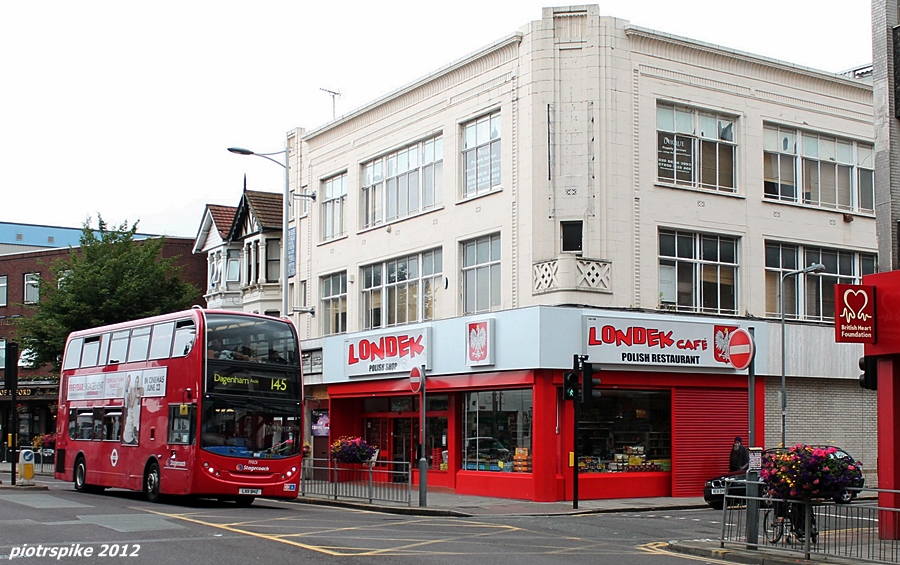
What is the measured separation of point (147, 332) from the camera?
1030 inches

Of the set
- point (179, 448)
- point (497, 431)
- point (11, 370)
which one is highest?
point (11, 370)

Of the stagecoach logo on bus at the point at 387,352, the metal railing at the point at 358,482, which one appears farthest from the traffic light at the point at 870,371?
the stagecoach logo on bus at the point at 387,352

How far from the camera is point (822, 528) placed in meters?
15.0

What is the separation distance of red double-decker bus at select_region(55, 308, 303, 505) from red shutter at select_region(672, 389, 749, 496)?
35.5 ft

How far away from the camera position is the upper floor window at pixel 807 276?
1275 inches

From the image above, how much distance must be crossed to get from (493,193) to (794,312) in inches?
385

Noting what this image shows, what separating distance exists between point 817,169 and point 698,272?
593cm

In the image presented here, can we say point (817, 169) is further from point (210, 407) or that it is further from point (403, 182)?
point (210, 407)

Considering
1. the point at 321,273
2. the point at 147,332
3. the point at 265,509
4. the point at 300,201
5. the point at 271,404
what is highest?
the point at 300,201

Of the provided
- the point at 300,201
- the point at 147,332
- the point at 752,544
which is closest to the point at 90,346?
the point at 147,332

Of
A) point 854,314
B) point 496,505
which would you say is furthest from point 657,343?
point 854,314

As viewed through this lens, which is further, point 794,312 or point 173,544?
point 794,312

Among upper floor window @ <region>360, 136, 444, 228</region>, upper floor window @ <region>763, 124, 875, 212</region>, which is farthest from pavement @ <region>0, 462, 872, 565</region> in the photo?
upper floor window @ <region>763, 124, 875, 212</region>

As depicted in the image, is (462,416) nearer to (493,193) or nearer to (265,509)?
(493,193)
